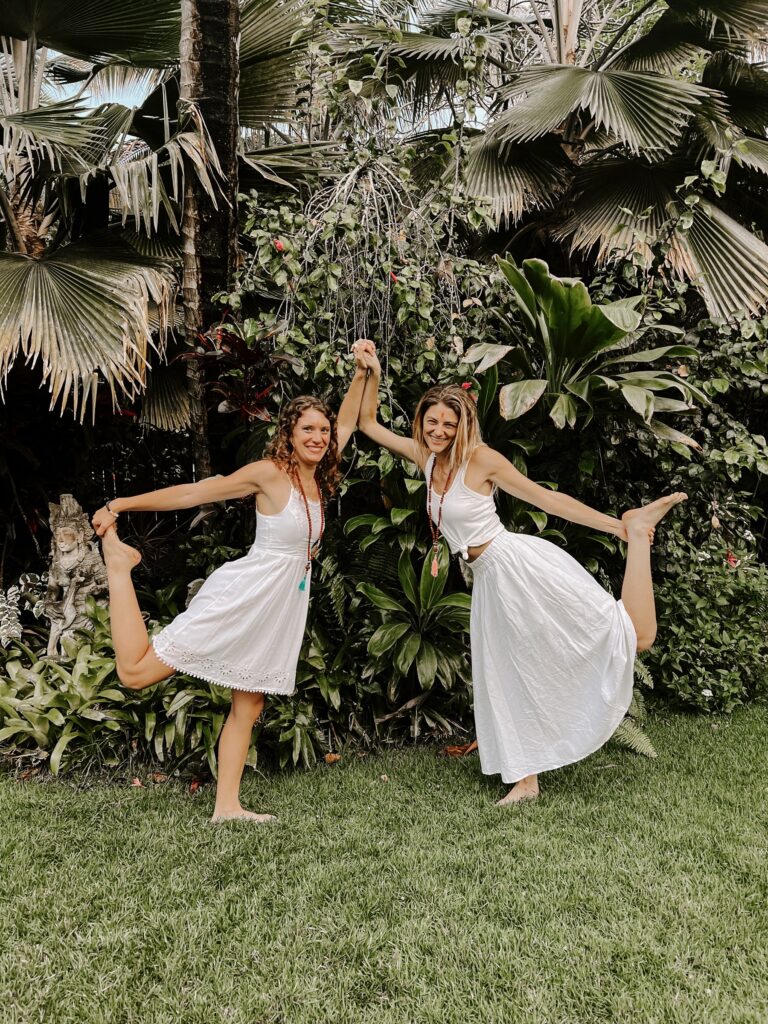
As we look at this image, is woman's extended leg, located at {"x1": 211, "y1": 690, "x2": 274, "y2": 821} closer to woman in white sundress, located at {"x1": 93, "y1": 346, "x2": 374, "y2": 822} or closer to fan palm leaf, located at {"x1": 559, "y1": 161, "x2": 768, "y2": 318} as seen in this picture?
woman in white sundress, located at {"x1": 93, "y1": 346, "x2": 374, "y2": 822}

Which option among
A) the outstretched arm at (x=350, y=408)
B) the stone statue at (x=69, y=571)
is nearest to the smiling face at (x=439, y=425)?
the outstretched arm at (x=350, y=408)

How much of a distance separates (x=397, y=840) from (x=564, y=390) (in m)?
2.53

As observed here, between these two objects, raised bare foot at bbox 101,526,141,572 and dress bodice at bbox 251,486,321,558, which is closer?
raised bare foot at bbox 101,526,141,572

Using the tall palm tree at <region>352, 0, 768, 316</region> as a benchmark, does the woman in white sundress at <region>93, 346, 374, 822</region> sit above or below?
below

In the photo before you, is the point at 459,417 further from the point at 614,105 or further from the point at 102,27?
the point at 102,27

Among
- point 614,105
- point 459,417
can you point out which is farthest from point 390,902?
point 614,105

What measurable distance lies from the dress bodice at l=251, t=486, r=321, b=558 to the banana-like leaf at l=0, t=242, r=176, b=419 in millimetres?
868

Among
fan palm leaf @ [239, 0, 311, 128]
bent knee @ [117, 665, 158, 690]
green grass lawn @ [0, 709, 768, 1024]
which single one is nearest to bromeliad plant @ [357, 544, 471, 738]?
green grass lawn @ [0, 709, 768, 1024]

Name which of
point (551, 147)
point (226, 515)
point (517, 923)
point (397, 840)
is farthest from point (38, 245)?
point (517, 923)

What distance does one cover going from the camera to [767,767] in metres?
3.97

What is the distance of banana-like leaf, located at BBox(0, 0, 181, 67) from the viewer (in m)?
4.20

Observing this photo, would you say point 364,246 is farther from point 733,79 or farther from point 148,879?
point 733,79

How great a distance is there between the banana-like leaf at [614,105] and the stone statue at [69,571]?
11.7 feet

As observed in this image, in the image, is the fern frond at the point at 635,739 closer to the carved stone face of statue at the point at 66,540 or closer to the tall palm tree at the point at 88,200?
the tall palm tree at the point at 88,200
